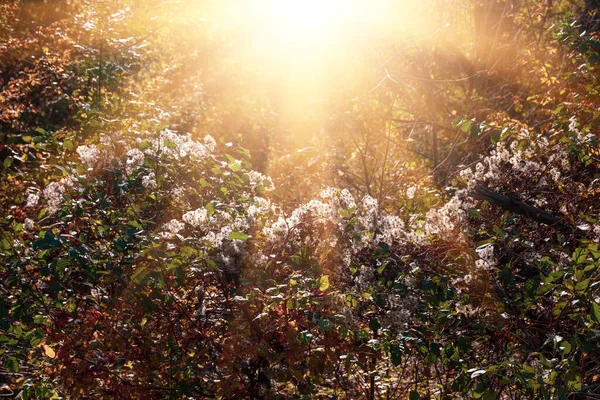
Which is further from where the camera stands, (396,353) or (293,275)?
(293,275)

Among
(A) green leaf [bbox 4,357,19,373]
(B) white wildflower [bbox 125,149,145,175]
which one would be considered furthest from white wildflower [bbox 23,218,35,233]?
(A) green leaf [bbox 4,357,19,373]

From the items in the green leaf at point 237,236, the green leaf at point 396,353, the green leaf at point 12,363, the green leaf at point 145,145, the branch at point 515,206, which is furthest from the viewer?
the green leaf at point 145,145

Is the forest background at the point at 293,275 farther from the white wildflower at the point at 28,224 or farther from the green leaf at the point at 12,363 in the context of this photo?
the green leaf at the point at 12,363

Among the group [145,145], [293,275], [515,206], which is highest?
[145,145]

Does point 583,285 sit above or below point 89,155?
above

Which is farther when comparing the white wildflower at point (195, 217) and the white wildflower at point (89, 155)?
the white wildflower at point (89, 155)

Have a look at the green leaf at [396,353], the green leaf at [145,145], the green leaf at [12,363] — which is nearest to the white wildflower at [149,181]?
the green leaf at [145,145]

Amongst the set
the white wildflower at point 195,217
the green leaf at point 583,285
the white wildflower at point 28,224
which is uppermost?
the green leaf at point 583,285

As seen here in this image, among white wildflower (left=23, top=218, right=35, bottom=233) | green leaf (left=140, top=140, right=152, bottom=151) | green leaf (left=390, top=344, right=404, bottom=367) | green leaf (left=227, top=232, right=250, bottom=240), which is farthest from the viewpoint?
white wildflower (left=23, top=218, right=35, bottom=233)

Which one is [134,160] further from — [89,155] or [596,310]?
[596,310]

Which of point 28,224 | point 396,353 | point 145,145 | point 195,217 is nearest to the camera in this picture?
point 396,353

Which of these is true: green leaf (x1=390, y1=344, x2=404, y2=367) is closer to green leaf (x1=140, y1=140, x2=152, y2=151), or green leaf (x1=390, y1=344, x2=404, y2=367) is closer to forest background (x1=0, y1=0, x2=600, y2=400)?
forest background (x1=0, y1=0, x2=600, y2=400)

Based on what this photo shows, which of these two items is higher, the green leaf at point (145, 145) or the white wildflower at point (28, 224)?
the green leaf at point (145, 145)

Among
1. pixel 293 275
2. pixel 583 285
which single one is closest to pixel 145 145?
pixel 293 275
